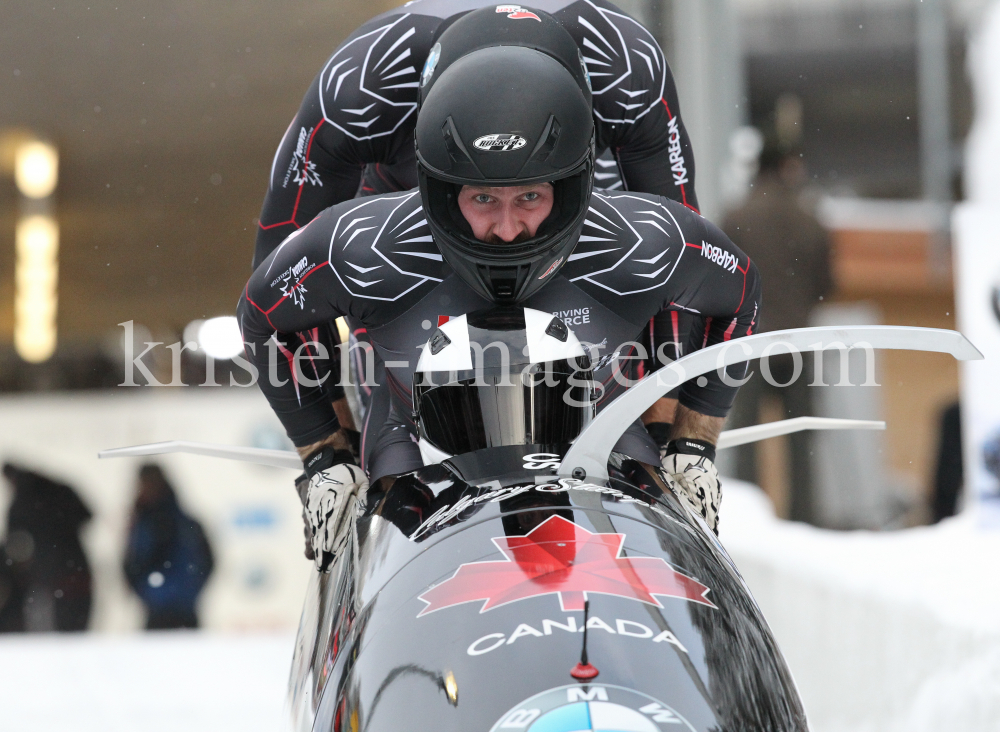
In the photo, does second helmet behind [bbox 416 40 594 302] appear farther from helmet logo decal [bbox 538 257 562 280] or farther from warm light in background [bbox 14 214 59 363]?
warm light in background [bbox 14 214 59 363]

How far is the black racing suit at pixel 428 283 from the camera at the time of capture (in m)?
1.94

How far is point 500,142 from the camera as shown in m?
1.66

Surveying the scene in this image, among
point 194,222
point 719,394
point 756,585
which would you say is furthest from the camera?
point 194,222

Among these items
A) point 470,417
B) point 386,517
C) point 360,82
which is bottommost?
point 386,517

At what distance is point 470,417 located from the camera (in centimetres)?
157

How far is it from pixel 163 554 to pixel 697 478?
3.56 meters

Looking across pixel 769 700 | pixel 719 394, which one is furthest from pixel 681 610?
pixel 719 394

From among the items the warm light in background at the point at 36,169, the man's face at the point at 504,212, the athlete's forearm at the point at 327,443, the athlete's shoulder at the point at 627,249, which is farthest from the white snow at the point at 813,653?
the warm light in background at the point at 36,169

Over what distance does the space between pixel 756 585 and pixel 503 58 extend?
2605mm

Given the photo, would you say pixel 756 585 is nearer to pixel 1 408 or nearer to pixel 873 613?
pixel 873 613

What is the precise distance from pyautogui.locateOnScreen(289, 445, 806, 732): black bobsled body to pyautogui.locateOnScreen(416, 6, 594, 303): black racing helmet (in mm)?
448

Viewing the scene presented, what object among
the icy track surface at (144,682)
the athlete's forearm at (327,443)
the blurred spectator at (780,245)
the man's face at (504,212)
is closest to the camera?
the man's face at (504,212)

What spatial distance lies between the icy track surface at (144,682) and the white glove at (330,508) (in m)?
1.49

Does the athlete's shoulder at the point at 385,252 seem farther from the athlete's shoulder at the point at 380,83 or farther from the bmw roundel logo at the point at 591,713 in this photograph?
the bmw roundel logo at the point at 591,713
